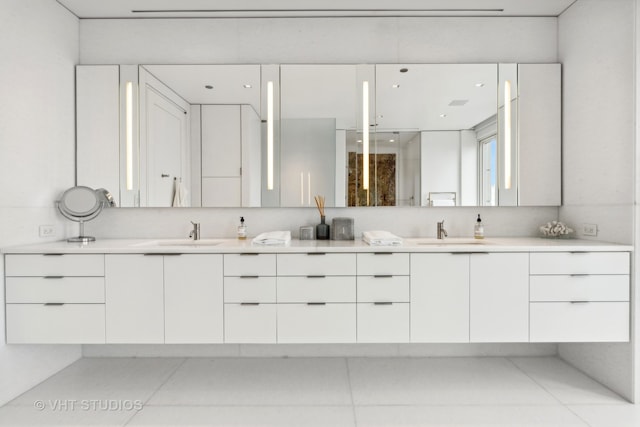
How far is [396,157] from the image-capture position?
2732mm

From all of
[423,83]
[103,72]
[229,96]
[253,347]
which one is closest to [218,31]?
[229,96]

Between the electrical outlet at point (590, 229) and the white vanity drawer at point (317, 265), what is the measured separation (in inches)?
64.4

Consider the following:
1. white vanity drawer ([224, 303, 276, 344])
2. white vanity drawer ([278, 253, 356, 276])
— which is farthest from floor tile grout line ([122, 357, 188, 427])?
white vanity drawer ([278, 253, 356, 276])

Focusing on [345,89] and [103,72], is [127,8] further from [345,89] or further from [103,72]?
[345,89]

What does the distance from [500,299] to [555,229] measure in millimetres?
805

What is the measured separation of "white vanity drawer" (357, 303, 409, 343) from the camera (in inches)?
86.0

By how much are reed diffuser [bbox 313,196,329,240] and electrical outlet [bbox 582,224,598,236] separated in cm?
178

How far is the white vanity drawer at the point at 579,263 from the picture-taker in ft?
7.05

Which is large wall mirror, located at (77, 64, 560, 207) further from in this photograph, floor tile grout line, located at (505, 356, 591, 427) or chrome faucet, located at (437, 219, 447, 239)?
floor tile grout line, located at (505, 356, 591, 427)

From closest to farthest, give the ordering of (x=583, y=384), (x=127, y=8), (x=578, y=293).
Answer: (x=578, y=293), (x=583, y=384), (x=127, y=8)

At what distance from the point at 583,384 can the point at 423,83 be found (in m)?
2.30

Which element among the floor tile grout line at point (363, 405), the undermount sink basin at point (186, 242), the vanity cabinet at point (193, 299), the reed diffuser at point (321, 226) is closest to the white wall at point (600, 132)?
the floor tile grout line at point (363, 405)

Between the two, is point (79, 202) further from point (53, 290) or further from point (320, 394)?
point (320, 394)

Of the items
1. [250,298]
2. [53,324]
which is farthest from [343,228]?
[53,324]
